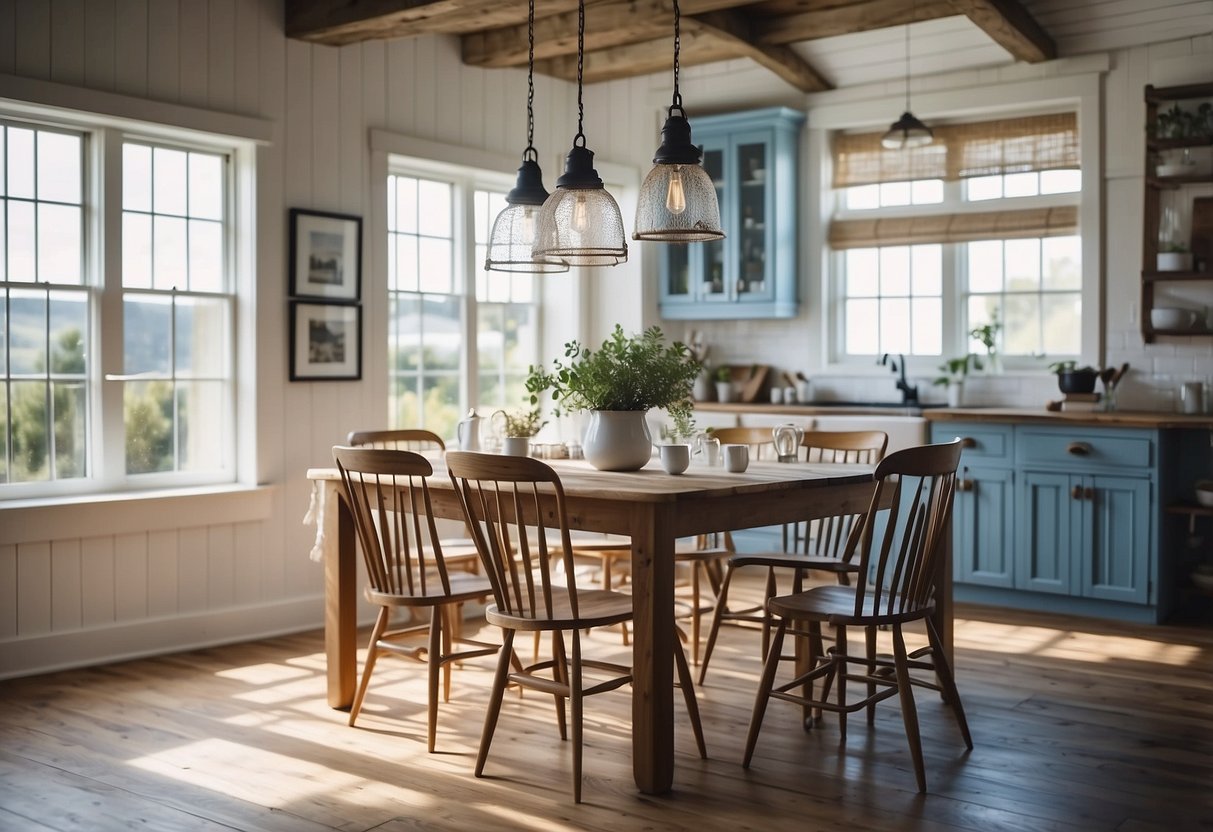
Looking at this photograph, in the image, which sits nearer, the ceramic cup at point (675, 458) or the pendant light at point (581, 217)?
the pendant light at point (581, 217)

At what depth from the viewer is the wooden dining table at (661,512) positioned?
325 centimetres

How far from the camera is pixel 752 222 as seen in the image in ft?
22.8

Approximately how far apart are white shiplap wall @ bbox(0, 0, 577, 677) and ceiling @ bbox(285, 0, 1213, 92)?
0.26 meters

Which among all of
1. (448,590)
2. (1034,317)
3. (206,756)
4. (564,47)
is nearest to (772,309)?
(1034,317)

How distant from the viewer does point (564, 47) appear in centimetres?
604

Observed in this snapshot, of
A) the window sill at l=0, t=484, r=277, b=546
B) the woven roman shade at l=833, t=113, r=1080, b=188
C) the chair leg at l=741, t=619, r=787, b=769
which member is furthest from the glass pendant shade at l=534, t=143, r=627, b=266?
the woven roman shade at l=833, t=113, r=1080, b=188

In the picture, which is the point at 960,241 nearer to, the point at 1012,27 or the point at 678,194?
the point at 1012,27

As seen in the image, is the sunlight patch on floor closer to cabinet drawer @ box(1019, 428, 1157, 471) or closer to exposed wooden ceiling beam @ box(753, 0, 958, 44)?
cabinet drawer @ box(1019, 428, 1157, 471)

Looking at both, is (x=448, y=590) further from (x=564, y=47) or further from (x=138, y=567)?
(x=564, y=47)

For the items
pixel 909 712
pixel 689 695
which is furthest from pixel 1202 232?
pixel 689 695

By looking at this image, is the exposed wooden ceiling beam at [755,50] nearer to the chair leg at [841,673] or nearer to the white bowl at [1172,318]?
the white bowl at [1172,318]

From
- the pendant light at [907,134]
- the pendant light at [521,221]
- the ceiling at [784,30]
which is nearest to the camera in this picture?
the pendant light at [521,221]

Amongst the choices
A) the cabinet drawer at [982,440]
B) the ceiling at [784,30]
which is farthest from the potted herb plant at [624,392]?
the cabinet drawer at [982,440]

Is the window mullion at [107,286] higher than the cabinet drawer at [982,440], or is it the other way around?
the window mullion at [107,286]
